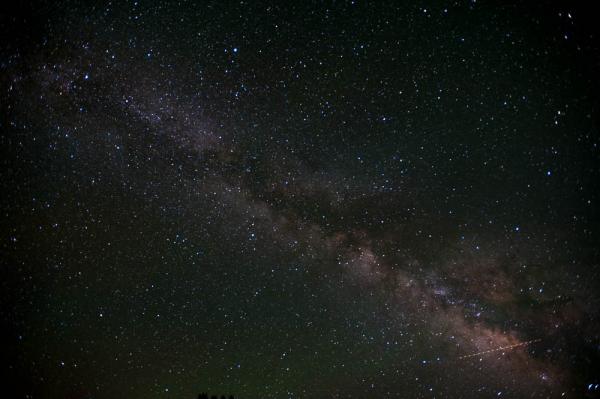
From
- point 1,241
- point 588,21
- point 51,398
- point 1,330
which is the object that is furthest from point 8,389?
point 588,21

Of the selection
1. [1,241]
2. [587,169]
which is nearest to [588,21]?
[587,169]

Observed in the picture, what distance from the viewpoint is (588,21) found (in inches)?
67.9

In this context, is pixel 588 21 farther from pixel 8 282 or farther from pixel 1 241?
pixel 8 282

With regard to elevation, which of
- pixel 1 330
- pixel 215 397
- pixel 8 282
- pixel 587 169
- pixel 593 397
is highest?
pixel 8 282

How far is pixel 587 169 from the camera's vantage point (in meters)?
2.92

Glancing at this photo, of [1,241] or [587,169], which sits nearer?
[587,169]

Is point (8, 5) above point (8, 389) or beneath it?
above

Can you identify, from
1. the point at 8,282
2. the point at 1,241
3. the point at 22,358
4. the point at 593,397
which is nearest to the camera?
the point at 593,397

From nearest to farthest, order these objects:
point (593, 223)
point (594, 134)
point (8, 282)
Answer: point (594, 134) → point (593, 223) → point (8, 282)

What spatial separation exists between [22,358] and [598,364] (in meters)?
11.7

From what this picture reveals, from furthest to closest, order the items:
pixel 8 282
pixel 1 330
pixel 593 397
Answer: pixel 1 330 < pixel 8 282 < pixel 593 397

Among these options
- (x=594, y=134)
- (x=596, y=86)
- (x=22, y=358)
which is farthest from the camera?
(x=22, y=358)

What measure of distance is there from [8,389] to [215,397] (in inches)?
270

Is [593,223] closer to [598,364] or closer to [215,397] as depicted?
[598,364]
